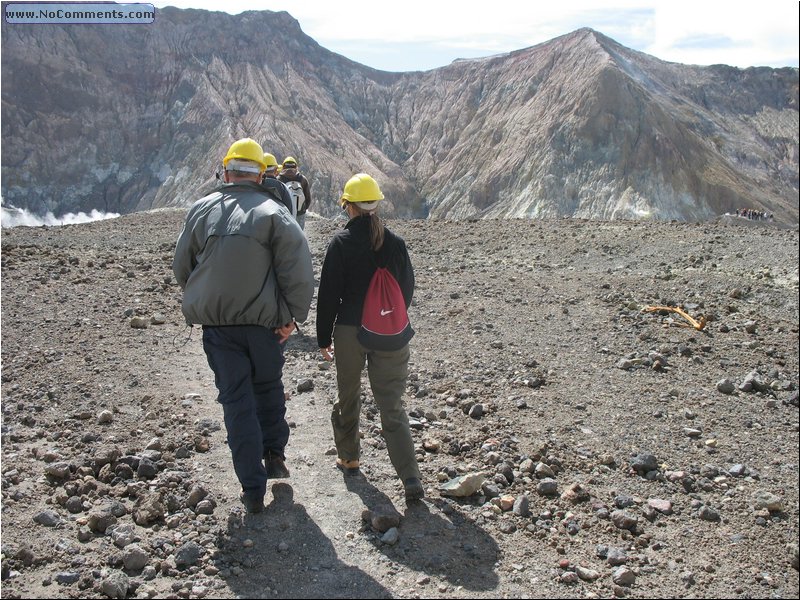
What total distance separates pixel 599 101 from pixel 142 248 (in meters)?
50.0

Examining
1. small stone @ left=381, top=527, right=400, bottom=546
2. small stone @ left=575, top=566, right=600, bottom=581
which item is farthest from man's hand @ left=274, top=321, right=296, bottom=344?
small stone @ left=575, top=566, right=600, bottom=581

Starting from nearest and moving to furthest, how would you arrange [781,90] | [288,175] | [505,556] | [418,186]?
[505,556], [288,175], [418,186], [781,90]

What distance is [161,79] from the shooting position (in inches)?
2584

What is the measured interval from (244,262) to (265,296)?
0.73 feet

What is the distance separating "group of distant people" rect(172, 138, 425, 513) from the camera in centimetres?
408

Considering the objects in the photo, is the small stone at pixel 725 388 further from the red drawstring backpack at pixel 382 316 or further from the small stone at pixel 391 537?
the small stone at pixel 391 537

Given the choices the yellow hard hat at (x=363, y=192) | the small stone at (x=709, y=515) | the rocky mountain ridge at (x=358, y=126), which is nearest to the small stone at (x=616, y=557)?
the small stone at (x=709, y=515)

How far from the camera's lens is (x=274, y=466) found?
15.2 ft

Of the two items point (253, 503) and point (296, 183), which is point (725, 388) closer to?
point (253, 503)

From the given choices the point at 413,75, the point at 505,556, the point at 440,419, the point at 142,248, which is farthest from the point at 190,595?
the point at 413,75

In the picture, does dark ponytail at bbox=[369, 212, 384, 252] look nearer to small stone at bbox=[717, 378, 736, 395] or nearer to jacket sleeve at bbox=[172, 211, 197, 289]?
jacket sleeve at bbox=[172, 211, 197, 289]

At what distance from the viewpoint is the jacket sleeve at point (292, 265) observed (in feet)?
13.5

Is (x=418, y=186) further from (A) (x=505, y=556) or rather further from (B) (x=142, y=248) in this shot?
(A) (x=505, y=556)

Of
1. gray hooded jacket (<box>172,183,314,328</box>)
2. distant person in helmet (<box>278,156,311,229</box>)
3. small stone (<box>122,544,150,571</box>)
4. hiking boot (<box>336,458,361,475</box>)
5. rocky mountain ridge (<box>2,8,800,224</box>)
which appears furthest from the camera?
rocky mountain ridge (<box>2,8,800,224</box>)
